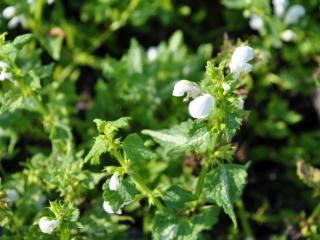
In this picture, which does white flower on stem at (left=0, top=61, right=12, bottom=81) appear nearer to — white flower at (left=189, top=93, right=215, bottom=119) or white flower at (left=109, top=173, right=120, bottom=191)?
white flower at (left=109, top=173, right=120, bottom=191)

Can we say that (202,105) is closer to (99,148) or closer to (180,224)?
(99,148)

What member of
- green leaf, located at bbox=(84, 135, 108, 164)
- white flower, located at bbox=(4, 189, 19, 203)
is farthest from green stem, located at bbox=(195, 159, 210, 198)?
white flower, located at bbox=(4, 189, 19, 203)

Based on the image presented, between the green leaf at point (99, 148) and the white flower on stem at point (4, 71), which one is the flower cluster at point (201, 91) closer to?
the green leaf at point (99, 148)

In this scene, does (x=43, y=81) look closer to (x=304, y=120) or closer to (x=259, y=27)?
(x=259, y=27)

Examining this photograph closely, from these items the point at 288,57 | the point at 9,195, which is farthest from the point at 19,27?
the point at 288,57

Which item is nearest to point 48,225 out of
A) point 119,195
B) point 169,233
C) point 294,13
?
point 119,195

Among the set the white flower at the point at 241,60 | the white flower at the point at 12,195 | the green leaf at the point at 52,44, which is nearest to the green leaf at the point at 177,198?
the white flower at the point at 241,60
